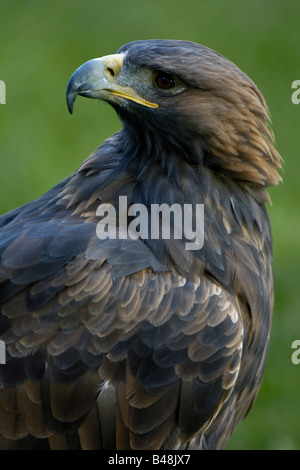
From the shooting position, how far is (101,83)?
410cm

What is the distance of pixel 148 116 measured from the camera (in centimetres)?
417

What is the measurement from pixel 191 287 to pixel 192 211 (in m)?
0.35

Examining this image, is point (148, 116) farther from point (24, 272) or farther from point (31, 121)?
point (31, 121)

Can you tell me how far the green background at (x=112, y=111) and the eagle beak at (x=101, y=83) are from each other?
2.45m

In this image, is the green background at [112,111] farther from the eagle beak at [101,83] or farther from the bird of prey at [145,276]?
the eagle beak at [101,83]

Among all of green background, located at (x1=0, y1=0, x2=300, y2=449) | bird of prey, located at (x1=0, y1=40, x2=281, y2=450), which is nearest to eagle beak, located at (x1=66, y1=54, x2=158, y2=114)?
bird of prey, located at (x1=0, y1=40, x2=281, y2=450)

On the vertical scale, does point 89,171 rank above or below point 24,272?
above

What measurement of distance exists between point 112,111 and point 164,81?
4.37 meters

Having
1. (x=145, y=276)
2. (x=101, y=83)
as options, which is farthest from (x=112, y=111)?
(x=145, y=276)

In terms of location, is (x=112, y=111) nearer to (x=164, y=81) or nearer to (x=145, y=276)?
(x=164, y=81)

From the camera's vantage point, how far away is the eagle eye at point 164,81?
13.4 ft

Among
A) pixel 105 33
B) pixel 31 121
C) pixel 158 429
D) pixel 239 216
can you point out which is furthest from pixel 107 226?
pixel 105 33

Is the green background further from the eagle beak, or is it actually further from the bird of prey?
the eagle beak

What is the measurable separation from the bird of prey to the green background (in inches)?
71.5
